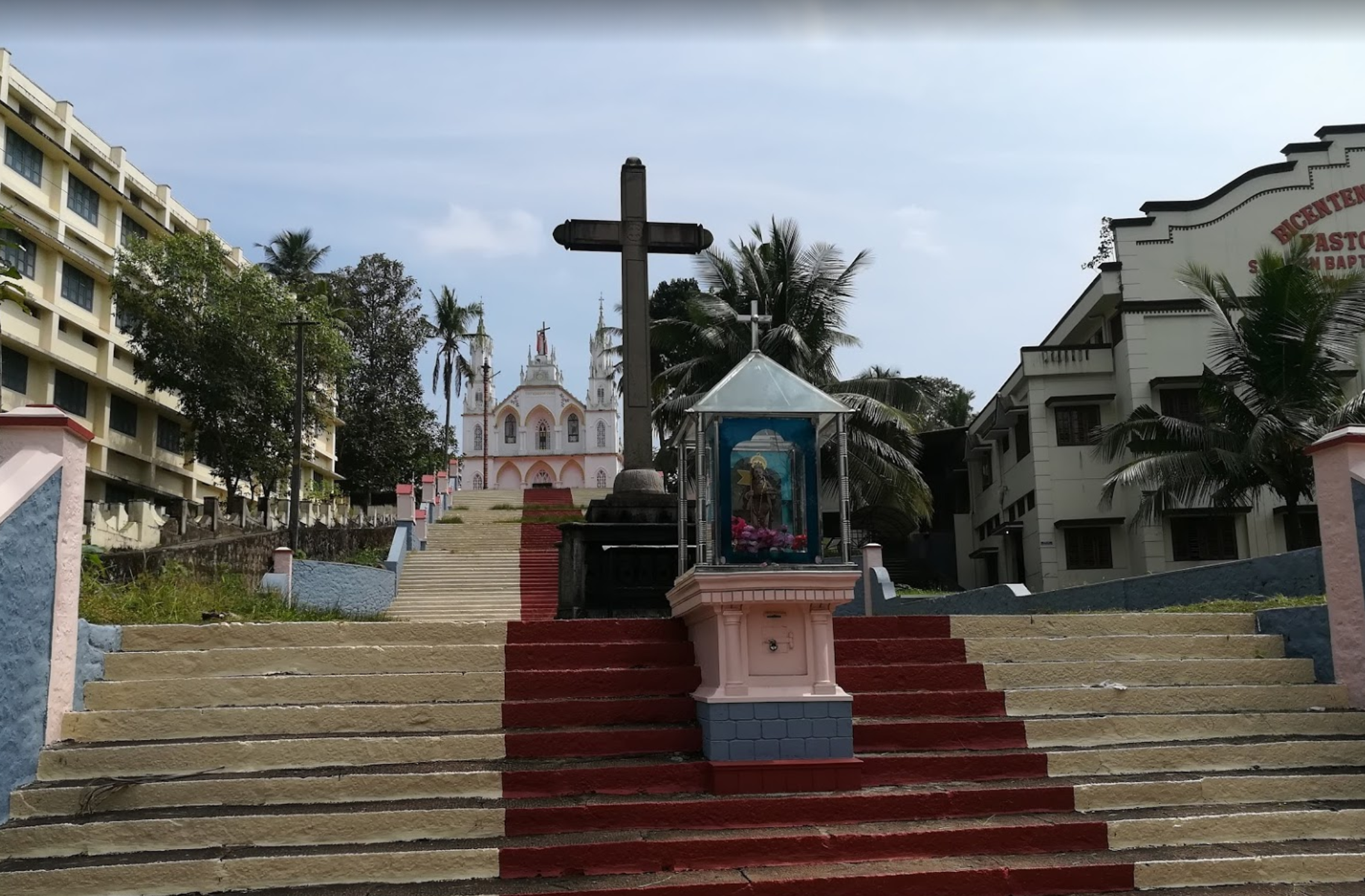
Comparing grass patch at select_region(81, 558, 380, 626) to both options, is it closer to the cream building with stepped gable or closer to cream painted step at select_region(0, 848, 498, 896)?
cream painted step at select_region(0, 848, 498, 896)

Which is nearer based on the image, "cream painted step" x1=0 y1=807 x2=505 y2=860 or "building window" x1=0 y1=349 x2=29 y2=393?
"cream painted step" x1=0 y1=807 x2=505 y2=860

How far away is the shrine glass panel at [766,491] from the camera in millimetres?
7230

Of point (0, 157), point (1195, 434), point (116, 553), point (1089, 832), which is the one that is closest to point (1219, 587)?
point (1089, 832)

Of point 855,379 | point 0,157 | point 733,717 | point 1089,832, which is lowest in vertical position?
point 1089,832

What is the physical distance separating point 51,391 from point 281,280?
13.8 meters

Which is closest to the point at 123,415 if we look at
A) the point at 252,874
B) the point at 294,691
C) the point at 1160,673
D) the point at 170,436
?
the point at 170,436

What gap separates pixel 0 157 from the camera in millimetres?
30359

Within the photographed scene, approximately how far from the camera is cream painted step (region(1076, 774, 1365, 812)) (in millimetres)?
6703

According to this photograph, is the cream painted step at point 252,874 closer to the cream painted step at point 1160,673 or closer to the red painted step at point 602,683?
the red painted step at point 602,683

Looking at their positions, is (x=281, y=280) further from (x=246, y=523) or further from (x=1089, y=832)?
(x=1089, y=832)

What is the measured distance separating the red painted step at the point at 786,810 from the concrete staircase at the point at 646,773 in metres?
0.01

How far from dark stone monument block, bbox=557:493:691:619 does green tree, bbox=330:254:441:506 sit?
1519 inches

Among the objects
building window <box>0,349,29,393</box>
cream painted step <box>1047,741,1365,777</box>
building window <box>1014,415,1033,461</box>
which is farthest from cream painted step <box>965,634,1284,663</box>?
building window <box>0,349,29,393</box>

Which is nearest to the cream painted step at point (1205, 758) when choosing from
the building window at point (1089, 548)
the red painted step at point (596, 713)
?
the red painted step at point (596, 713)
